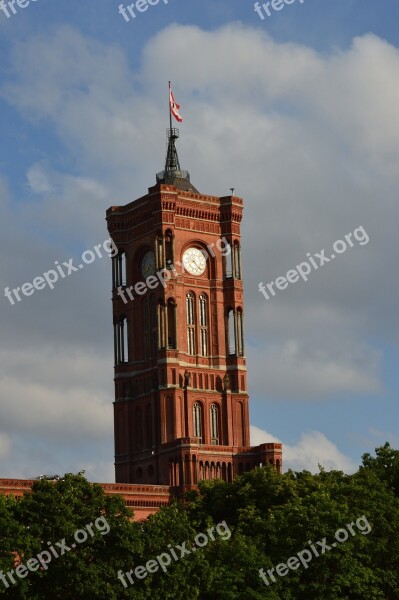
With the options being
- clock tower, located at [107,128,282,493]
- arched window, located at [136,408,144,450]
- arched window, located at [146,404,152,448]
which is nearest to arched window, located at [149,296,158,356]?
clock tower, located at [107,128,282,493]

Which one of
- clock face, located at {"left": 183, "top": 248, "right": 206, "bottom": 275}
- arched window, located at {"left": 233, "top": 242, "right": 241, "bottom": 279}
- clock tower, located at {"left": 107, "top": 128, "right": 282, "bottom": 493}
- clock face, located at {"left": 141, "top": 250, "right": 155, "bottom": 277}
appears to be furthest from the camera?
arched window, located at {"left": 233, "top": 242, "right": 241, "bottom": 279}

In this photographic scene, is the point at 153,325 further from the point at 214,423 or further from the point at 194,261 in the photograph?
the point at 214,423

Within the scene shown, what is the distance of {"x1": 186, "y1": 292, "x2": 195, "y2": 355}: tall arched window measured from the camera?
5541 inches

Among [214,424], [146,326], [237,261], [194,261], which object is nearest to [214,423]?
[214,424]

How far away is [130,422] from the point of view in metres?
141

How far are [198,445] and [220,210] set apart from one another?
26.5 meters

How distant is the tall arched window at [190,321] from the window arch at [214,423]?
588 cm

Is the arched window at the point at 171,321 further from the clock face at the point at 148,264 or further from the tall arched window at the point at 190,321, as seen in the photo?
the clock face at the point at 148,264

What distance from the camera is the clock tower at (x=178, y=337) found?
136m

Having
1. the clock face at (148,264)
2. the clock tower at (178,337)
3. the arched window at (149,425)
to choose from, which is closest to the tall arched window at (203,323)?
the clock tower at (178,337)

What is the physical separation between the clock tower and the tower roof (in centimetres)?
27

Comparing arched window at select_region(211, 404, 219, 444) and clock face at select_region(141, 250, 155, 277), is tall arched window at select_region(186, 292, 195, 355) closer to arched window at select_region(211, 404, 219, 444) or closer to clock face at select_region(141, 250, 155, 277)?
clock face at select_region(141, 250, 155, 277)

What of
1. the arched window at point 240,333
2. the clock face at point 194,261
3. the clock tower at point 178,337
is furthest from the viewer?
the clock face at point 194,261

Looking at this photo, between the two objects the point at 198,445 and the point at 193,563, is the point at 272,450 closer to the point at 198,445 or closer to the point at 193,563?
the point at 198,445
